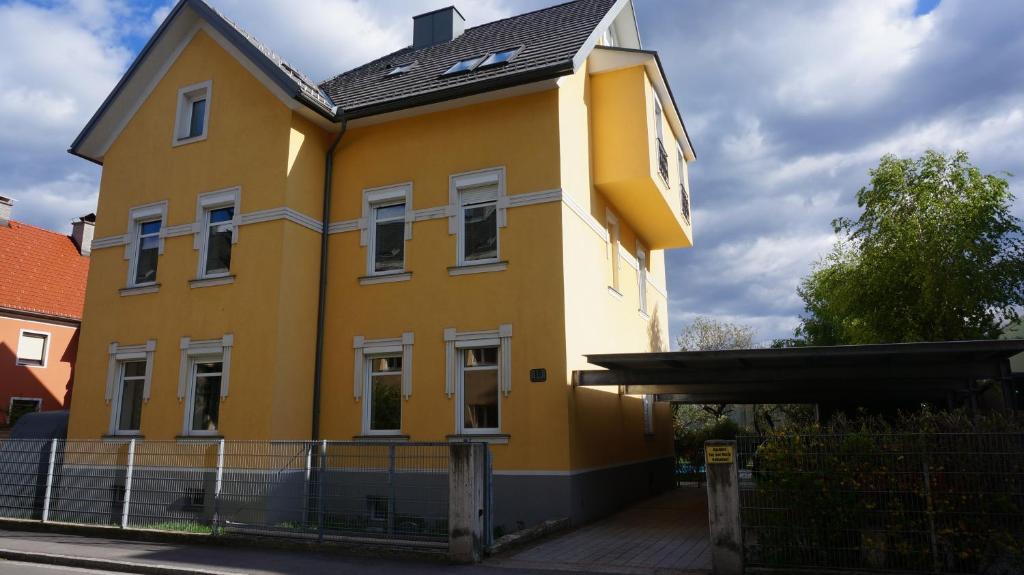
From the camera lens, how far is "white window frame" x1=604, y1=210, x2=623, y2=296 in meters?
16.6

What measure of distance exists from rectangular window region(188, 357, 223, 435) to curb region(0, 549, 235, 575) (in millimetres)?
4221

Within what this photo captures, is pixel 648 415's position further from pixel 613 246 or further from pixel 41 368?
pixel 41 368

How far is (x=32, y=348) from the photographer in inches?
1026

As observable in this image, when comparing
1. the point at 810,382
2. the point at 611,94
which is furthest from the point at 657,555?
the point at 611,94

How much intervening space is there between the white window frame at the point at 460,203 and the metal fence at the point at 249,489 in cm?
405

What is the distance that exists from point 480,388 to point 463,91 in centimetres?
566

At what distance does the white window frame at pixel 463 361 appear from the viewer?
42.5 feet

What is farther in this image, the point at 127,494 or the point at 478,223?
the point at 478,223

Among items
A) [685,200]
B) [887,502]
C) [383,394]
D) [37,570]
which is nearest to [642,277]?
[685,200]

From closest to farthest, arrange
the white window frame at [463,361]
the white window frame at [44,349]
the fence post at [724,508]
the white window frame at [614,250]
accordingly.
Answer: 1. the fence post at [724,508]
2. the white window frame at [463,361]
3. the white window frame at [614,250]
4. the white window frame at [44,349]

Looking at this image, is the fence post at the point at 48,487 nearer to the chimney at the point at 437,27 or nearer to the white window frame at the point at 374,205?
the white window frame at the point at 374,205

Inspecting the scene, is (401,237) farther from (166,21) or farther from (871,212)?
(871,212)

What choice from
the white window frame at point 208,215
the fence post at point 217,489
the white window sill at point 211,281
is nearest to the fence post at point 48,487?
the fence post at point 217,489

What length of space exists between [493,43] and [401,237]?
18.6 ft
